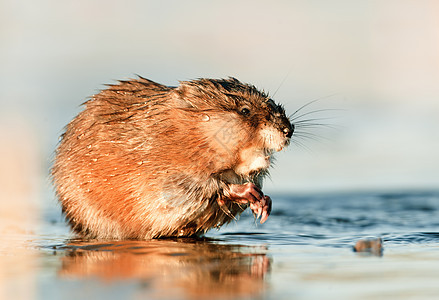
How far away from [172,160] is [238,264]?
183 cm

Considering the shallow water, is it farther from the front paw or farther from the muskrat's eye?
the muskrat's eye

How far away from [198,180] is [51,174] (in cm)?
173

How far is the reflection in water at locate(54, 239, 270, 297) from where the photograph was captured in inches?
150

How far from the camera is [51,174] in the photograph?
702 cm

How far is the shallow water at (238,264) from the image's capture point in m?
3.74

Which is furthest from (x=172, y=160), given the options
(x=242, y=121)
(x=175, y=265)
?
(x=175, y=265)

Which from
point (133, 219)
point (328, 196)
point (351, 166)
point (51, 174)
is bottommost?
point (133, 219)

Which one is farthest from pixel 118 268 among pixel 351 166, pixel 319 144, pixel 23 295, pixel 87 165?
pixel 319 144

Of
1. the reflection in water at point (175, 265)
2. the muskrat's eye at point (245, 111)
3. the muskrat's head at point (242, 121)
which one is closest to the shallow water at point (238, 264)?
the reflection in water at point (175, 265)

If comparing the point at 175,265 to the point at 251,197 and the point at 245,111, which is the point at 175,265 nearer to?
the point at 251,197

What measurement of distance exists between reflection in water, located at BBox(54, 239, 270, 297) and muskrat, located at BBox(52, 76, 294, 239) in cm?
36

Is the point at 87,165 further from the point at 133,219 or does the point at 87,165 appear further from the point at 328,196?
the point at 328,196

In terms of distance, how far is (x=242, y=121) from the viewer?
610cm

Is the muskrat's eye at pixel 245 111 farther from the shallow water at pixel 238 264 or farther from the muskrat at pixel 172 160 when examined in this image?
the shallow water at pixel 238 264
